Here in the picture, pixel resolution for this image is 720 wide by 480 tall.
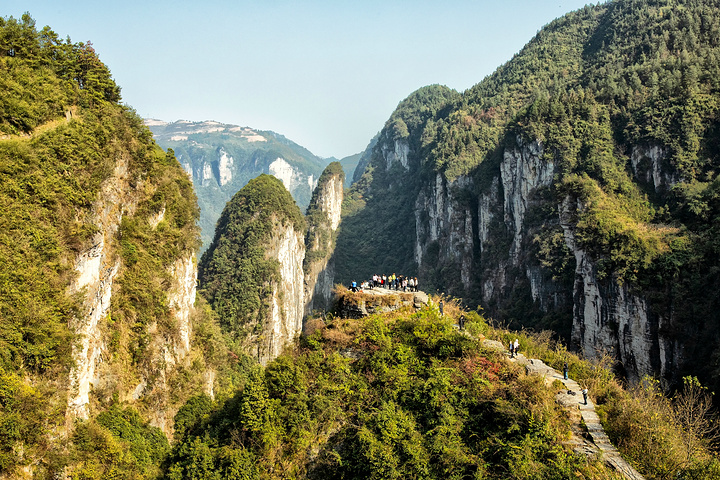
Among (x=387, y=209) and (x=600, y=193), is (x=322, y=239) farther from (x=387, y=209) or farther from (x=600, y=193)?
(x=600, y=193)

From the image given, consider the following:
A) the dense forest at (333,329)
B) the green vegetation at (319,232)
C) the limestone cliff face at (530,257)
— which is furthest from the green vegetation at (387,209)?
the dense forest at (333,329)

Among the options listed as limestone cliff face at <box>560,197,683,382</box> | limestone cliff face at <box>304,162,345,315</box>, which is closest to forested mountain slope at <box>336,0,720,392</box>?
limestone cliff face at <box>560,197,683,382</box>

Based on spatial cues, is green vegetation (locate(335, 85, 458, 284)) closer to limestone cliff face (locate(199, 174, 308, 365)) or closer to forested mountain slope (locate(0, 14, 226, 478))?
limestone cliff face (locate(199, 174, 308, 365))

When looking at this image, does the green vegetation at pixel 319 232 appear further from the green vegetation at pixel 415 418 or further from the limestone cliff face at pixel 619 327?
the green vegetation at pixel 415 418

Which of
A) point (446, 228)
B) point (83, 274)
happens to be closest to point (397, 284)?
point (83, 274)

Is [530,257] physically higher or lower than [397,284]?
lower

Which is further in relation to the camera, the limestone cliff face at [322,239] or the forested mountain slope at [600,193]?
the limestone cliff face at [322,239]

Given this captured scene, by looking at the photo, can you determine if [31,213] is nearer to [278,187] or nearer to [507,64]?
[278,187]
